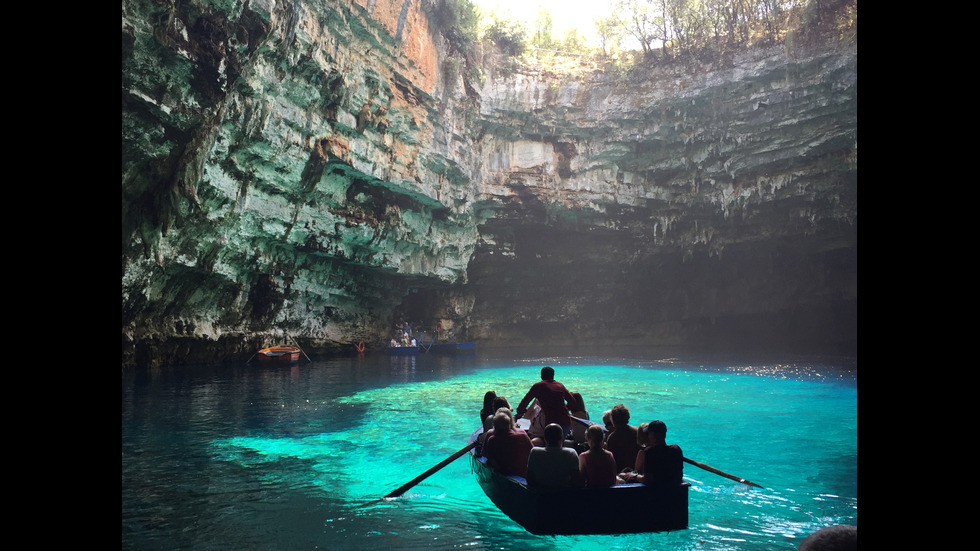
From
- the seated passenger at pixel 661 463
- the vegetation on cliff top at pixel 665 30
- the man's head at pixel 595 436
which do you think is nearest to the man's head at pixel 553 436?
the man's head at pixel 595 436

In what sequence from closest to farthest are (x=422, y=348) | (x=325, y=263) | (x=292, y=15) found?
(x=292, y=15), (x=325, y=263), (x=422, y=348)

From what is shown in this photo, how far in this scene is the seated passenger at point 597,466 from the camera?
6043 mm

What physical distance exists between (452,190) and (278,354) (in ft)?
42.1

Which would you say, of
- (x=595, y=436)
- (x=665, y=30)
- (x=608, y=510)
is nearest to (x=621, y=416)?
(x=595, y=436)

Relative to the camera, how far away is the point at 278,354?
26562mm

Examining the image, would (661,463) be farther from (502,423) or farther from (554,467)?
(502,423)

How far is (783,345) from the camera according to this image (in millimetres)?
39375

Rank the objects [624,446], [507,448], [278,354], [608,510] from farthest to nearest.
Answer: [278,354], [624,446], [507,448], [608,510]

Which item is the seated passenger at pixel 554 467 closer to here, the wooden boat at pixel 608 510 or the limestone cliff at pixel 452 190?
the wooden boat at pixel 608 510

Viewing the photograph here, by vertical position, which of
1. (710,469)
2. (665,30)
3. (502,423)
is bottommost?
(710,469)

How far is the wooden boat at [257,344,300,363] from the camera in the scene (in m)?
26.4
